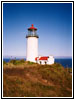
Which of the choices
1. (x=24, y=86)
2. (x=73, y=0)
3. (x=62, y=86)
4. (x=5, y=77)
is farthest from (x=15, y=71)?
(x=73, y=0)

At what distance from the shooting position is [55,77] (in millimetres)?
6422

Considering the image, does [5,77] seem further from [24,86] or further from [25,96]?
[25,96]

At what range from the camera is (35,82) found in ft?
19.5

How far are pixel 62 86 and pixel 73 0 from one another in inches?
133

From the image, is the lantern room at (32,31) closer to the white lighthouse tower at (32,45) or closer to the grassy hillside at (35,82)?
the white lighthouse tower at (32,45)

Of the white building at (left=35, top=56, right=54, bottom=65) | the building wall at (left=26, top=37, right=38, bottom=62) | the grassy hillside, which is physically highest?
the building wall at (left=26, top=37, right=38, bottom=62)

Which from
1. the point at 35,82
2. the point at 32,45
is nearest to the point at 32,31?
the point at 32,45

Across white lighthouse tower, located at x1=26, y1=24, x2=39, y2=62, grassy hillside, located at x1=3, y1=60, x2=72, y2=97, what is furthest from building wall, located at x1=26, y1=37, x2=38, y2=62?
grassy hillside, located at x1=3, y1=60, x2=72, y2=97

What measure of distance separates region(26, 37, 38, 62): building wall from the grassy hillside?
1.37 metres

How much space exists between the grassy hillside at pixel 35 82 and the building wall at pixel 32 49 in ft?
4.48

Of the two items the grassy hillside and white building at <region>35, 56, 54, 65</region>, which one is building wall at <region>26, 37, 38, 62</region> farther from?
the grassy hillside

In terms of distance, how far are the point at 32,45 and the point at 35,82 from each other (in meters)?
3.20

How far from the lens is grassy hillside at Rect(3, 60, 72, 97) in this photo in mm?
5285

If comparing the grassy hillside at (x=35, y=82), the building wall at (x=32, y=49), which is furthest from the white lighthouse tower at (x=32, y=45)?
the grassy hillside at (x=35, y=82)
